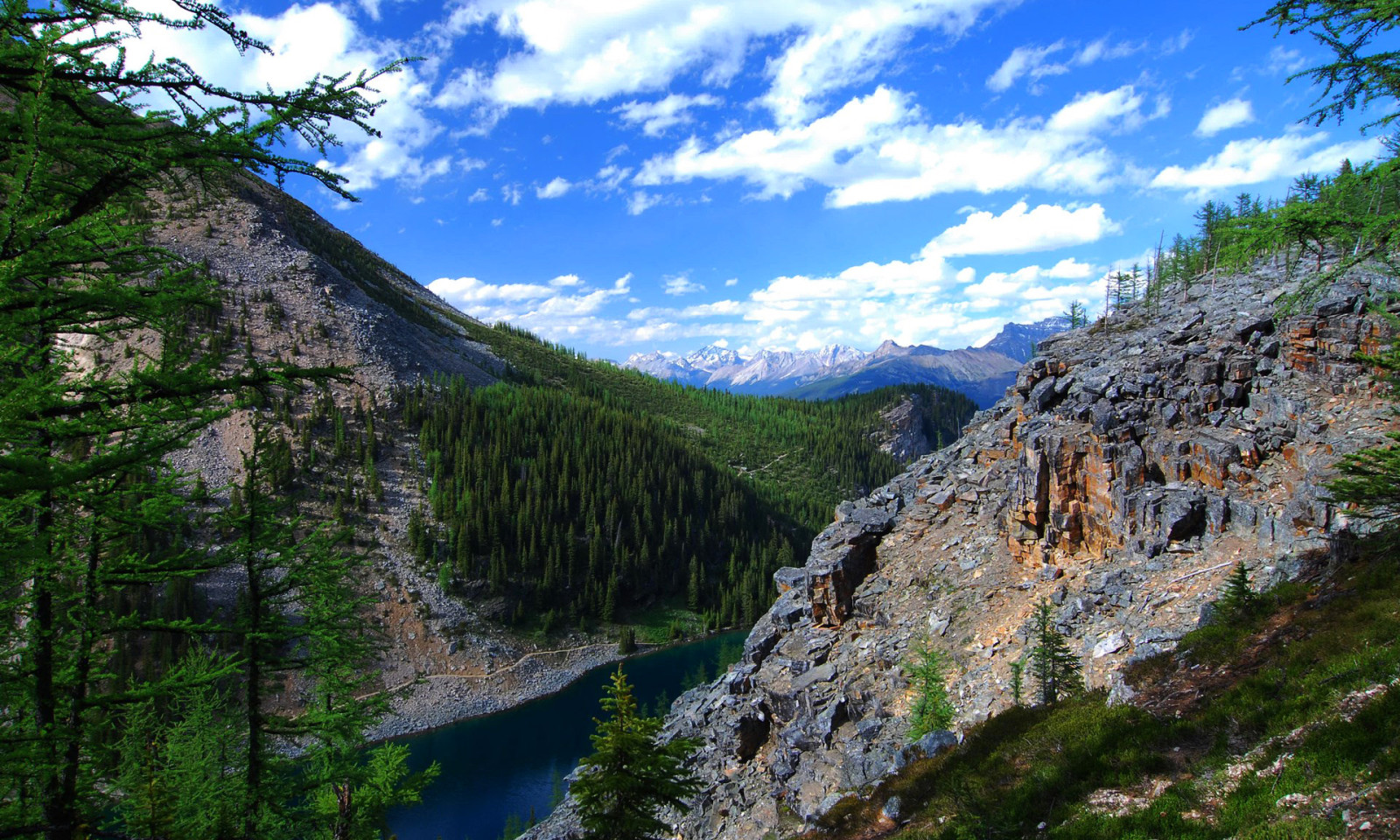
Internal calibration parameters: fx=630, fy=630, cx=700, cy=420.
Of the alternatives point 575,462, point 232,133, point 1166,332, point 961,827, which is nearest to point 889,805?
point 961,827

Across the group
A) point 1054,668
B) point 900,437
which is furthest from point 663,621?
point 900,437

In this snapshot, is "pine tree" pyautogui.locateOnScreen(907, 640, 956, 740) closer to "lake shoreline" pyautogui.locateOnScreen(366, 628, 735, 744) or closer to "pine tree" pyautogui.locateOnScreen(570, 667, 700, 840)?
"pine tree" pyautogui.locateOnScreen(570, 667, 700, 840)

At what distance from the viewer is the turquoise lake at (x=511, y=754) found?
162 feet

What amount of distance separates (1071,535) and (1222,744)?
16605 mm

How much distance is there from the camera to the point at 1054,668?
70.3 ft

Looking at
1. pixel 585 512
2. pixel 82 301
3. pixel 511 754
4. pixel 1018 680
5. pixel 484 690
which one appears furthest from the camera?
pixel 585 512

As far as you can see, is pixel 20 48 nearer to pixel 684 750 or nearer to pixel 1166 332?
pixel 684 750

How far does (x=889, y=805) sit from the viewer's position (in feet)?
58.8

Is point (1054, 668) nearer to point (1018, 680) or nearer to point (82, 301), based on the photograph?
point (1018, 680)

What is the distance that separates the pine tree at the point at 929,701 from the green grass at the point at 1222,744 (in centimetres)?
439

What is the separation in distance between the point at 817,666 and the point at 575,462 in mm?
87221

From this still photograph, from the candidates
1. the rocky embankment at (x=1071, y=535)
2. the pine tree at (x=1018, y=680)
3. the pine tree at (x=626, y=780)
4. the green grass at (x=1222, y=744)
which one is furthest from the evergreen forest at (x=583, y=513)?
the green grass at (x=1222, y=744)

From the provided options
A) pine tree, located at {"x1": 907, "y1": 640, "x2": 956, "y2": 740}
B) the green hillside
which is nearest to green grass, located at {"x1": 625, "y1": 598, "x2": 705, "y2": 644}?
the green hillside

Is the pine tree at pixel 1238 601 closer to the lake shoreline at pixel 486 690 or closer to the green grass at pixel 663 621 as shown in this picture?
the lake shoreline at pixel 486 690
